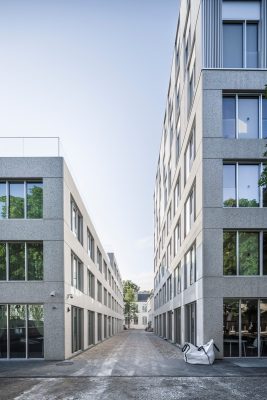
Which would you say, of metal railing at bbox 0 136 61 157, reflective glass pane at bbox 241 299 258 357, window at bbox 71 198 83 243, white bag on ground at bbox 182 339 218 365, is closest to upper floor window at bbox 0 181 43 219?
metal railing at bbox 0 136 61 157

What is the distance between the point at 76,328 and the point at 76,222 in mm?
5926

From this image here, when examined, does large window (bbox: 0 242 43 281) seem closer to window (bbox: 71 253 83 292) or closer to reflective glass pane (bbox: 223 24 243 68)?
window (bbox: 71 253 83 292)

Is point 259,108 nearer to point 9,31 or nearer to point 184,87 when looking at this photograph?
point 184,87

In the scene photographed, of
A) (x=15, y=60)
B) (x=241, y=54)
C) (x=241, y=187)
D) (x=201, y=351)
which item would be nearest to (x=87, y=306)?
(x=201, y=351)

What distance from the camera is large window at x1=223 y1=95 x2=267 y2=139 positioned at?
1778cm

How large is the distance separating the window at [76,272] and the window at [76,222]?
4.55 ft

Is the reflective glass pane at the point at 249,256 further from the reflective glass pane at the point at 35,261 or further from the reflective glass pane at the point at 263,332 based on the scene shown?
the reflective glass pane at the point at 35,261

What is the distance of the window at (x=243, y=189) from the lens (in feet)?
57.4

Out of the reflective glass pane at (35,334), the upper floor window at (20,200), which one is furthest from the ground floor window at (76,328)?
the upper floor window at (20,200)

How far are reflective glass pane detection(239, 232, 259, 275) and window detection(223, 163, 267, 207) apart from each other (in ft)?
5.26

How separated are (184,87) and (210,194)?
29.2ft

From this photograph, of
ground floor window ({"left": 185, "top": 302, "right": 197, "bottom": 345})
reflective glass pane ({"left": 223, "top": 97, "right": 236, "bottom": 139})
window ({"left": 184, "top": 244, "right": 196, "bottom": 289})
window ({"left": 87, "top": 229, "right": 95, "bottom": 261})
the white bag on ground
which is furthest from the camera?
window ({"left": 87, "top": 229, "right": 95, "bottom": 261})

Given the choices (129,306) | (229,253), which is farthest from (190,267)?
(129,306)

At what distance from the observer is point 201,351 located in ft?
51.1
